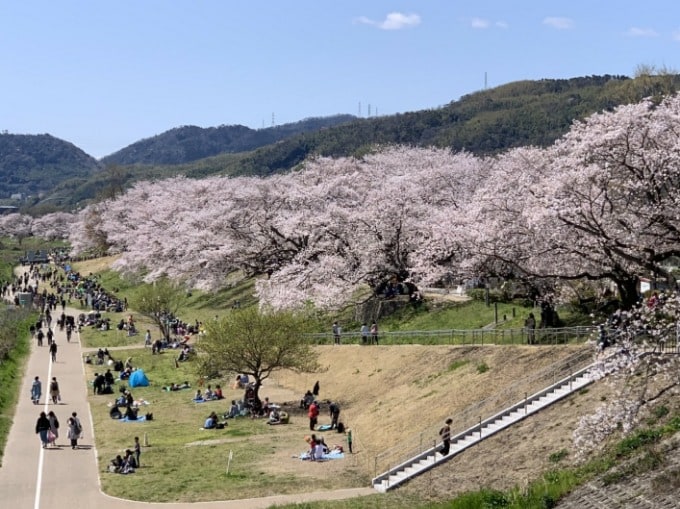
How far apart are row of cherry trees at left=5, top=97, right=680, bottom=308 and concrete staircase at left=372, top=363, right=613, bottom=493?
4.68 m

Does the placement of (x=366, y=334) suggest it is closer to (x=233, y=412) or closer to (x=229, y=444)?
(x=233, y=412)

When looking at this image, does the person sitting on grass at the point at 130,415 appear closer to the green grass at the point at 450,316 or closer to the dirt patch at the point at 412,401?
the dirt patch at the point at 412,401

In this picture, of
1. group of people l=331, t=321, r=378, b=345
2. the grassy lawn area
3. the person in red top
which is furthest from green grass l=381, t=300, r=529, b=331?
the person in red top

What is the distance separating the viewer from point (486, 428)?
911 inches

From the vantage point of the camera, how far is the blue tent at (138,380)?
39375 mm

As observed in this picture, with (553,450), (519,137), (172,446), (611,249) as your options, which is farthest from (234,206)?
(519,137)

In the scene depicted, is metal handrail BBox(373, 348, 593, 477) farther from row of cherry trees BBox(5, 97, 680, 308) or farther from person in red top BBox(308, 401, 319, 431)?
person in red top BBox(308, 401, 319, 431)

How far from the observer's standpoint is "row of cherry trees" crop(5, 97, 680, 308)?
27000 millimetres

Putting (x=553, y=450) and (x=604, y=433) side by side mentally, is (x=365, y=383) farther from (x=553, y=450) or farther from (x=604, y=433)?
(x=604, y=433)

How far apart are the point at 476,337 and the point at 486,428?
9.80 m

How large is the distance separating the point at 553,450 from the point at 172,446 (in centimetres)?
1264

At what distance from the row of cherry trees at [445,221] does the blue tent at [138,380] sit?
25.5 ft

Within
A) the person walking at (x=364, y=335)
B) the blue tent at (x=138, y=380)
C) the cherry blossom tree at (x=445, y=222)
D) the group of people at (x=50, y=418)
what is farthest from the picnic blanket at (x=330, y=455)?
the blue tent at (x=138, y=380)

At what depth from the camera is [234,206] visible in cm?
5784
